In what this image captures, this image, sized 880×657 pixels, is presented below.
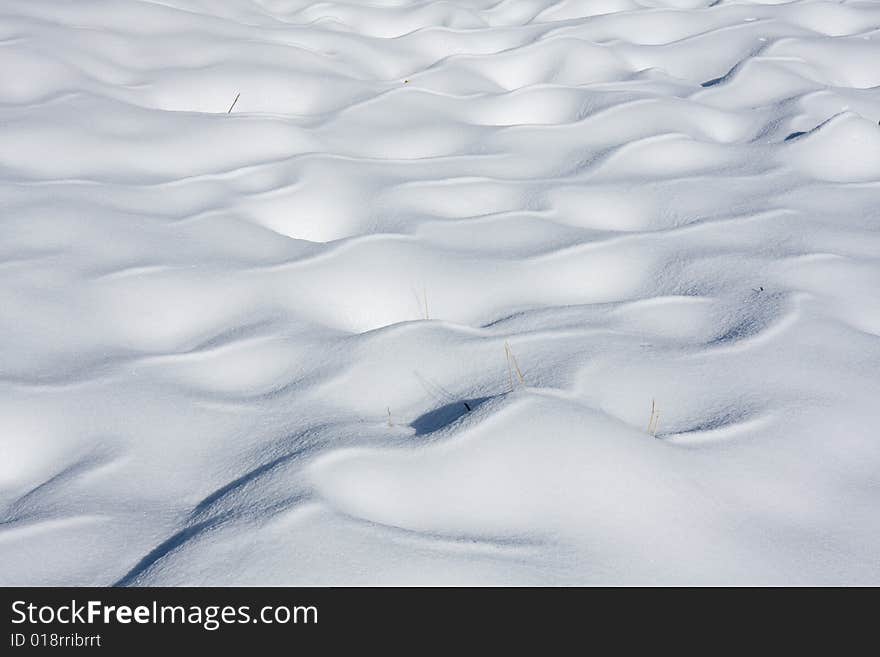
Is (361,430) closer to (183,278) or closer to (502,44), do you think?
(183,278)

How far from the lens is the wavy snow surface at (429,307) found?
97 centimetres

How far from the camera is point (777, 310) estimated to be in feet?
4.52

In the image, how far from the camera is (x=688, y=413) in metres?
1.17

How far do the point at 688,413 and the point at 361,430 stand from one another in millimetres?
423

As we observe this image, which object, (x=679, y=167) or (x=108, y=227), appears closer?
(x=108, y=227)

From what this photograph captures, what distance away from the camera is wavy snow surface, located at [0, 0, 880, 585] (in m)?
0.97

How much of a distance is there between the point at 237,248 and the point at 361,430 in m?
0.57

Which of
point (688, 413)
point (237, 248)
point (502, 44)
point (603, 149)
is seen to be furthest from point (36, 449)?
point (502, 44)

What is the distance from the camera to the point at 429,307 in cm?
145
